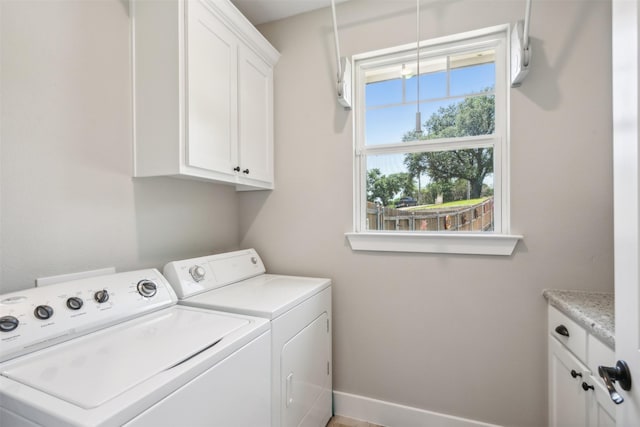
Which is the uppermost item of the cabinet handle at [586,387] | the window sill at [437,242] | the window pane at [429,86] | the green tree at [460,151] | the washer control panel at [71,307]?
the window pane at [429,86]

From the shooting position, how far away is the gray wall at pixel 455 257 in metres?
1.43

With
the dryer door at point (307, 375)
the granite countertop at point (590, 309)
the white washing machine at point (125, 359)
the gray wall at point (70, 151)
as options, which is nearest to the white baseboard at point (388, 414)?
the dryer door at point (307, 375)

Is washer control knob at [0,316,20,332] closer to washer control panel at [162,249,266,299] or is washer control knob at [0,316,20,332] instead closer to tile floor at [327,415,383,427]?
washer control panel at [162,249,266,299]

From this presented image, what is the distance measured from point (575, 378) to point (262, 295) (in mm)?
1395

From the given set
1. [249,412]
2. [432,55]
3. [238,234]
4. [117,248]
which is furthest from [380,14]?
[249,412]

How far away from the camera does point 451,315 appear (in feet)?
5.41

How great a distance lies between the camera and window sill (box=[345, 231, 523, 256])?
154 cm

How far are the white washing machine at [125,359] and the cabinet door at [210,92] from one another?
67cm

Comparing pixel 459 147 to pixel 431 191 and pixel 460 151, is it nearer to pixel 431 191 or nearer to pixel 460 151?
pixel 460 151

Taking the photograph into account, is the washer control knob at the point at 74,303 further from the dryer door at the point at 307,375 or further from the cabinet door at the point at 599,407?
the cabinet door at the point at 599,407

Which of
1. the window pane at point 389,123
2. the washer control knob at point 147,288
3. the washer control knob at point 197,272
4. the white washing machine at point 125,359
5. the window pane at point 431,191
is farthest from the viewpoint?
the window pane at point 389,123

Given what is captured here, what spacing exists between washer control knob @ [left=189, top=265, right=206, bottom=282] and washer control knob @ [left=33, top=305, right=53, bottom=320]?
576 mm

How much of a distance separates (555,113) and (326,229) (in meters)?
1.40

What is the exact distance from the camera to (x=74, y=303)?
1.01 m
